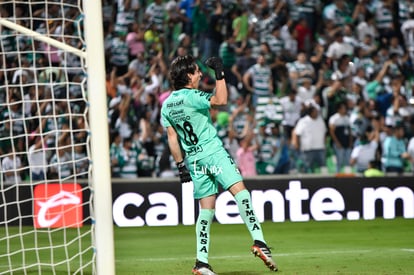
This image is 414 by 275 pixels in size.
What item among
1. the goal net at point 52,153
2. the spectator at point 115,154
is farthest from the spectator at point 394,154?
the goal net at point 52,153

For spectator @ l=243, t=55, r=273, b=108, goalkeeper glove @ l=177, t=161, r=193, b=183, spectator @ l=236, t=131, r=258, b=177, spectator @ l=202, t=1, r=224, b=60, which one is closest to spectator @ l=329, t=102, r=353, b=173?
spectator @ l=243, t=55, r=273, b=108

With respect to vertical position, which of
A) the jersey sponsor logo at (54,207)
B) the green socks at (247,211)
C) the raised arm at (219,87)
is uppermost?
the raised arm at (219,87)

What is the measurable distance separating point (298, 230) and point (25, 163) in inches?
193

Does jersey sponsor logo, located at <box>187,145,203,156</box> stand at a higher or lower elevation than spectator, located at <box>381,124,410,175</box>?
higher

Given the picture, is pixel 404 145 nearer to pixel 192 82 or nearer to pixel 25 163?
pixel 25 163

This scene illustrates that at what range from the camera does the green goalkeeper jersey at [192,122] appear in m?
9.55

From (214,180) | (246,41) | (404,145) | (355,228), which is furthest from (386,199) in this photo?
(214,180)

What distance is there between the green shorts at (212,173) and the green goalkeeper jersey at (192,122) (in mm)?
63

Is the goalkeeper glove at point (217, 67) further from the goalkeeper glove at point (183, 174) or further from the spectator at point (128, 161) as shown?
the spectator at point (128, 161)

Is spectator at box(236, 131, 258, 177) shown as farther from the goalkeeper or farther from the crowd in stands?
the goalkeeper

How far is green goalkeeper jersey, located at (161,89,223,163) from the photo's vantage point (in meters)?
9.55

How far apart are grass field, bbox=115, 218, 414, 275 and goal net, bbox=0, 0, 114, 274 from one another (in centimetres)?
77

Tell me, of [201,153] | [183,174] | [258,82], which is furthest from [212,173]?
[258,82]

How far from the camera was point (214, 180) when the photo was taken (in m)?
9.77
